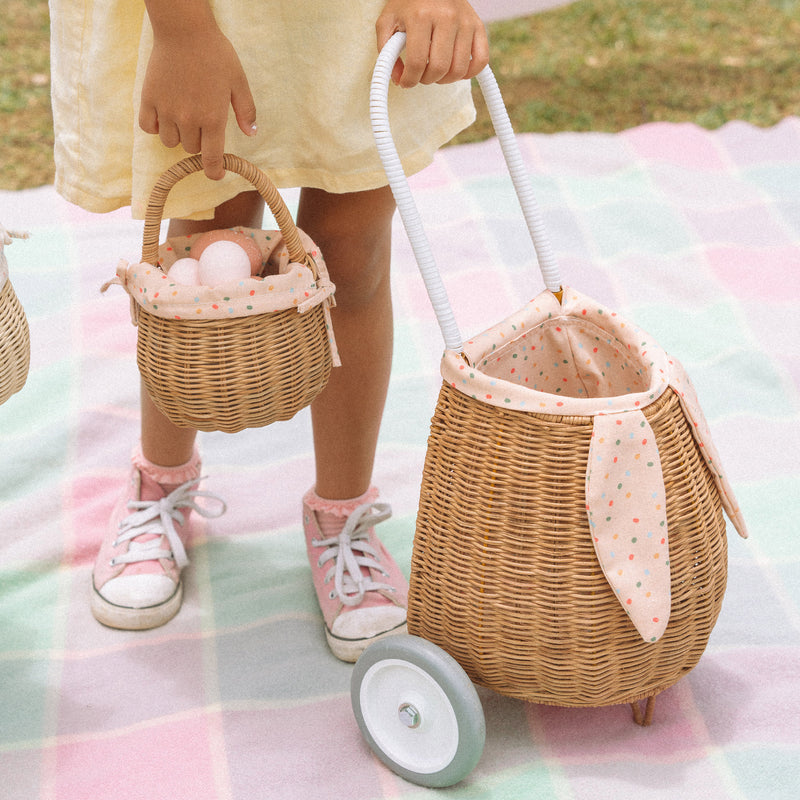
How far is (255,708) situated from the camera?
1.14m

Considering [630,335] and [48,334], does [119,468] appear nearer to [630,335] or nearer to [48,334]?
[48,334]

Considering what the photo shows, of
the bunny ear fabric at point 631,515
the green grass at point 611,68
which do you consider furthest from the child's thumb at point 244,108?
the green grass at point 611,68

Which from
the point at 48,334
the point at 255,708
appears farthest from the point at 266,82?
the point at 48,334

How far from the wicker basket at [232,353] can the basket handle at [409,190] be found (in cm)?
13

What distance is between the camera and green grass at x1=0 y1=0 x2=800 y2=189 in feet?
8.67

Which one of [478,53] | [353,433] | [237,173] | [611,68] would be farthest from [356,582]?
[611,68]

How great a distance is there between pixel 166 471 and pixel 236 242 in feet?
1.27

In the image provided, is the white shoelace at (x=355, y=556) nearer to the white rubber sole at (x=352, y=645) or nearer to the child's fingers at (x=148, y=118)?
the white rubber sole at (x=352, y=645)

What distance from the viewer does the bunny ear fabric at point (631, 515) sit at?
35.5 inches

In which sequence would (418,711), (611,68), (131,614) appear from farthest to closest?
1. (611,68)
2. (131,614)
3. (418,711)

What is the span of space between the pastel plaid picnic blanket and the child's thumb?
1.94 feet

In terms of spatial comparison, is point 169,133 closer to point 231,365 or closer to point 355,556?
point 231,365

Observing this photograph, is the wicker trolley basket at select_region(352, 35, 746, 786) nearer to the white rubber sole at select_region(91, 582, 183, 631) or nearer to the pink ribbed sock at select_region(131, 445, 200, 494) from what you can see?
the white rubber sole at select_region(91, 582, 183, 631)

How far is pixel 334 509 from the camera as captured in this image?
4.21 feet
